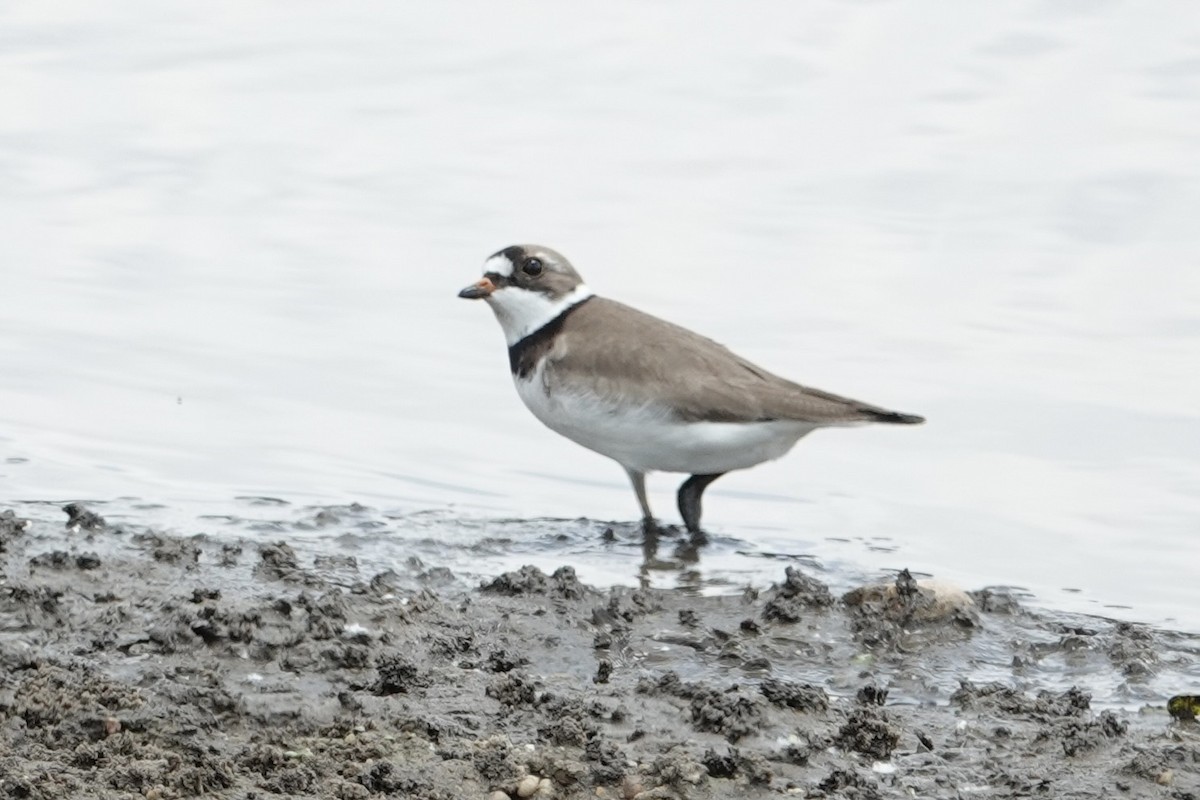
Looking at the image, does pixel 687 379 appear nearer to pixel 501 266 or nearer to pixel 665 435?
pixel 665 435

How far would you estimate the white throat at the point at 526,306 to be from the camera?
8945mm

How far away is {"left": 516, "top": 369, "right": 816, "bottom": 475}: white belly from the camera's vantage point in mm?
8297

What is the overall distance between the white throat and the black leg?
101 centimetres

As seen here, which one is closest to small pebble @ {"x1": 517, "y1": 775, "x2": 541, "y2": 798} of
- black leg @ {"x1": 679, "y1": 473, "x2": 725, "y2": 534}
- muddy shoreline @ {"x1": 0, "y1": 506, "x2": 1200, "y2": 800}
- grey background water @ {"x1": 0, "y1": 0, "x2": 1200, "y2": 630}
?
muddy shoreline @ {"x1": 0, "y1": 506, "x2": 1200, "y2": 800}

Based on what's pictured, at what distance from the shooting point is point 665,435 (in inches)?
328

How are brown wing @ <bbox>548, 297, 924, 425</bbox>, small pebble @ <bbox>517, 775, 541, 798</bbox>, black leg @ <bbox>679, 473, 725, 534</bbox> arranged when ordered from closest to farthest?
small pebble @ <bbox>517, 775, 541, 798</bbox>, brown wing @ <bbox>548, 297, 924, 425</bbox>, black leg @ <bbox>679, 473, 725, 534</bbox>

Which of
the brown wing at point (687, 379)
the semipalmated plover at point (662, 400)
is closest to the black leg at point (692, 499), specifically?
the semipalmated plover at point (662, 400)

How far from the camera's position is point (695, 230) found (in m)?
13.0

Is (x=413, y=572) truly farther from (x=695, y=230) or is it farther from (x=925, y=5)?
(x=925, y=5)

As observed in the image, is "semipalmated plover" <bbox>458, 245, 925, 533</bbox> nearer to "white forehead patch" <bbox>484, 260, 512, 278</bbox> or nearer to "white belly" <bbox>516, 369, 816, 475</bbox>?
"white belly" <bbox>516, 369, 816, 475</bbox>

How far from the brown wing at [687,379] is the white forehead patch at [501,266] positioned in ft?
1.69

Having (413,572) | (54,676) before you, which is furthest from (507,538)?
(54,676)

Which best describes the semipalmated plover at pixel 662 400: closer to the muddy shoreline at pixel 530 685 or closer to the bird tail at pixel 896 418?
the bird tail at pixel 896 418

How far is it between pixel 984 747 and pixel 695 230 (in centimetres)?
763
